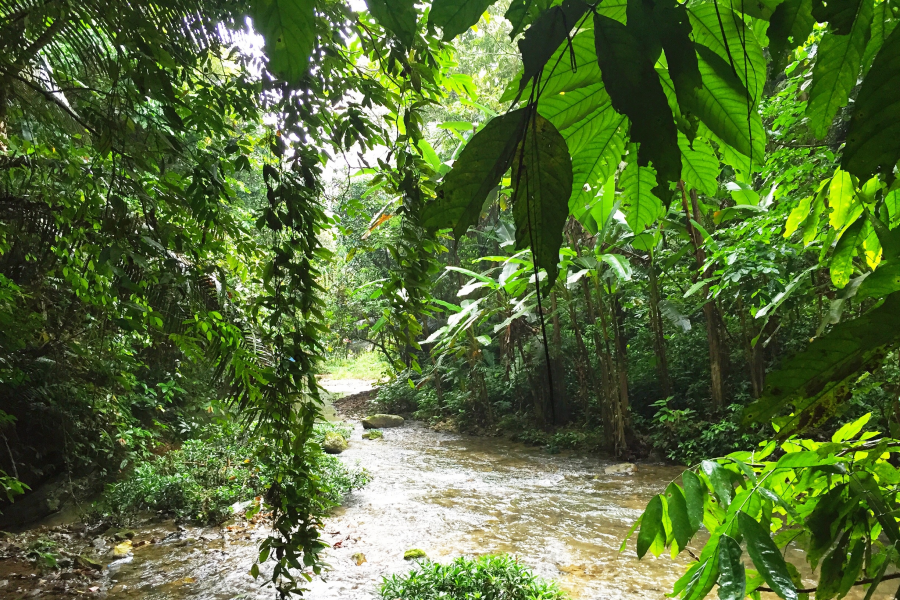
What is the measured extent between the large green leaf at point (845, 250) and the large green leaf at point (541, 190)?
560mm

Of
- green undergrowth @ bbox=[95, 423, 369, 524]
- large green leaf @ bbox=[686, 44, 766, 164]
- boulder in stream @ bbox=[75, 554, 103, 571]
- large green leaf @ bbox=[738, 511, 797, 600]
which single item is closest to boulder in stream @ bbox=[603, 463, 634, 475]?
green undergrowth @ bbox=[95, 423, 369, 524]

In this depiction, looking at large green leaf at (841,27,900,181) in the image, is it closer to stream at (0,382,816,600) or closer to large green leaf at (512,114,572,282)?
large green leaf at (512,114,572,282)

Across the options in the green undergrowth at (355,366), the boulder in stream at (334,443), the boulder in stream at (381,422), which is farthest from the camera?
the green undergrowth at (355,366)

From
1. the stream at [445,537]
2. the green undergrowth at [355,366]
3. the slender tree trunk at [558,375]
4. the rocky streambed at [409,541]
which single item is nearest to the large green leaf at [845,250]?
the stream at [445,537]

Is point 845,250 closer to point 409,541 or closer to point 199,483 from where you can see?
point 409,541

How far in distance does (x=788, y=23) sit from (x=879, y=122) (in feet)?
0.32

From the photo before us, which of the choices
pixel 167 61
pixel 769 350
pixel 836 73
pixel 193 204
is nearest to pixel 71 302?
pixel 193 204

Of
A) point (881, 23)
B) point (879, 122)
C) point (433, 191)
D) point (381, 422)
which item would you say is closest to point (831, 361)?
point (879, 122)

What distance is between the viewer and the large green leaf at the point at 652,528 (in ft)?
1.97

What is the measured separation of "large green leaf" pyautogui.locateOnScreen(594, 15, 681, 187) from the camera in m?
0.24

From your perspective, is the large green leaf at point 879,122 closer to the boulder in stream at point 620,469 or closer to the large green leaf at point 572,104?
the large green leaf at point 572,104

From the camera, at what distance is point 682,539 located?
58 centimetres

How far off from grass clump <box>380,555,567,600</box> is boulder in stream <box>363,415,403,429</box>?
628 cm

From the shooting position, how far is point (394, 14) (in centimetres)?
30
